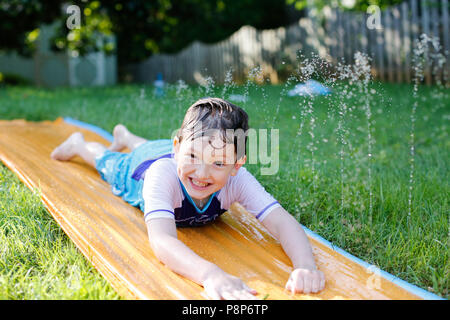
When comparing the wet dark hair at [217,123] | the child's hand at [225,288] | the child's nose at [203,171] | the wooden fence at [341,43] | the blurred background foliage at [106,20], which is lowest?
the child's hand at [225,288]

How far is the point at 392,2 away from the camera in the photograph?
902 centimetres

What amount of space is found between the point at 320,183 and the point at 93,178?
1.45 metres

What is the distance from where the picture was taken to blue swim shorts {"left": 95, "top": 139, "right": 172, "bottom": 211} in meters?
2.49

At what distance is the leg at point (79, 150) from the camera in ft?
10.1

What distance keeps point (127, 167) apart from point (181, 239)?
790 millimetres

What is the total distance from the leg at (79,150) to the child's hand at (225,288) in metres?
1.71

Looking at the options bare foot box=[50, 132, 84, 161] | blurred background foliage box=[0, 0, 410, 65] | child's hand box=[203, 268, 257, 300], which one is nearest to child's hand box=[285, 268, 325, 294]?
child's hand box=[203, 268, 257, 300]

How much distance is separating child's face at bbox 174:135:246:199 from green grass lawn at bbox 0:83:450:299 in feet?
1.76

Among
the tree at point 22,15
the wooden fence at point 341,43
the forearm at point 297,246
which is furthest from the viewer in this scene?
the tree at point 22,15

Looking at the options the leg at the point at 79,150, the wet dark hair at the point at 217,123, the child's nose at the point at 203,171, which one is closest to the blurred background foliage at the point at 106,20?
the leg at the point at 79,150

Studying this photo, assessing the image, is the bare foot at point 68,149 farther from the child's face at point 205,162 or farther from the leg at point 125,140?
the child's face at point 205,162

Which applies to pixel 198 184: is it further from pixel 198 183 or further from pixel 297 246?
pixel 297 246

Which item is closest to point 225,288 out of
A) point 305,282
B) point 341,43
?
point 305,282

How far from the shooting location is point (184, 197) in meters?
2.04
